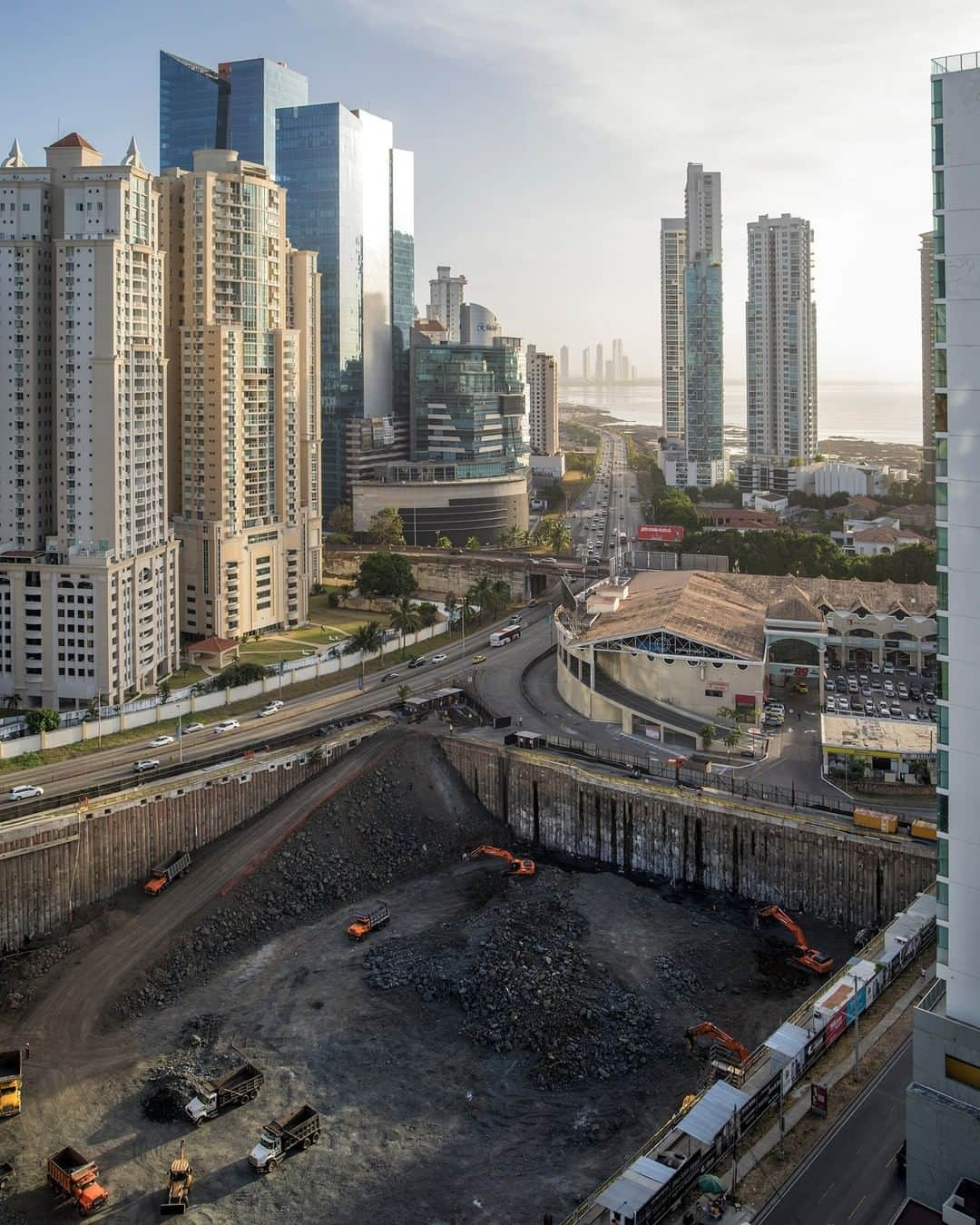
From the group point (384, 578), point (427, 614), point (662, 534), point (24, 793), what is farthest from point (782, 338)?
point (24, 793)

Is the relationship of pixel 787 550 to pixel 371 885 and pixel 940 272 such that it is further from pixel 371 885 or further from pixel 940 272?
pixel 940 272

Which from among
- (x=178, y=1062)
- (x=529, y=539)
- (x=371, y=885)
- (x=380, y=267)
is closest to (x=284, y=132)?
(x=380, y=267)

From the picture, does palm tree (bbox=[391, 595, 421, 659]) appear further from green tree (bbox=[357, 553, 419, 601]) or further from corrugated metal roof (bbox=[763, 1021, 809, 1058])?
corrugated metal roof (bbox=[763, 1021, 809, 1058])

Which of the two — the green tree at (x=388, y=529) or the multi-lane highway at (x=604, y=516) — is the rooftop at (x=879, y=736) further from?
the green tree at (x=388, y=529)

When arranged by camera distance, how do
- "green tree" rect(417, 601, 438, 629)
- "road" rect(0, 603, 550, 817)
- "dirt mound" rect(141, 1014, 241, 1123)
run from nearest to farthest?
1. "dirt mound" rect(141, 1014, 241, 1123)
2. "road" rect(0, 603, 550, 817)
3. "green tree" rect(417, 601, 438, 629)

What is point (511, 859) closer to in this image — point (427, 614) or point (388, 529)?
point (427, 614)

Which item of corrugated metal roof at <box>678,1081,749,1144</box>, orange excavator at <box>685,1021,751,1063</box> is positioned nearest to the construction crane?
corrugated metal roof at <box>678,1081,749,1144</box>
